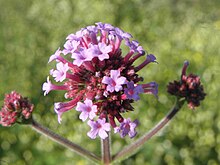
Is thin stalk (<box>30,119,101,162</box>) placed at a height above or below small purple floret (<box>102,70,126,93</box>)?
below

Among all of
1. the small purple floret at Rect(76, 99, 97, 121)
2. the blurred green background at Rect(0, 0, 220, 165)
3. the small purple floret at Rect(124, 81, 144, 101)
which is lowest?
the blurred green background at Rect(0, 0, 220, 165)

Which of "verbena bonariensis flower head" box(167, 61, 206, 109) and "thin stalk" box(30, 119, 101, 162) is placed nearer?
"thin stalk" box(30, 119, 101, 162)

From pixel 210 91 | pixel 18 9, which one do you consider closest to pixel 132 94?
pixel 210 91

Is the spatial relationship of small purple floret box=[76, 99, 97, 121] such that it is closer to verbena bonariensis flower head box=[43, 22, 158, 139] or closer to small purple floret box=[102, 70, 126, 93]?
verbena bonariensis flower head box=[43, 22, 158, 139]

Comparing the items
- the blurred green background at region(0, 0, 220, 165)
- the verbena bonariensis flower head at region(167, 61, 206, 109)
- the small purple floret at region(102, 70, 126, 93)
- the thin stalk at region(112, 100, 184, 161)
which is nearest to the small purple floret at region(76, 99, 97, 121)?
the small purple floret at region(102, 70, 126, 93)

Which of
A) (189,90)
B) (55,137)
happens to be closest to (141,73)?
(189,90)

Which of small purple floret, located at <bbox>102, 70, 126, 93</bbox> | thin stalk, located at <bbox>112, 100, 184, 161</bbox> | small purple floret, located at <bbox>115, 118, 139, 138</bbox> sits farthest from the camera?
thin stalk, located at <bbox>112, 100, 184, 161</bbox>

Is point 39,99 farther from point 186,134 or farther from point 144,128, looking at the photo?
point 186,134

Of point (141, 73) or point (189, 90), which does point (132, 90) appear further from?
point (141, 73)
